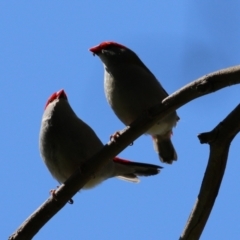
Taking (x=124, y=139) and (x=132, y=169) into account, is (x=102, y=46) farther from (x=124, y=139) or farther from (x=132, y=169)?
(x=124, y=139)

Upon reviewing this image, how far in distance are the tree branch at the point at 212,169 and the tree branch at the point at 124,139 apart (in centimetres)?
20

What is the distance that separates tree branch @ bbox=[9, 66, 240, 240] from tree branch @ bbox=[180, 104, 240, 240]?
200 mm

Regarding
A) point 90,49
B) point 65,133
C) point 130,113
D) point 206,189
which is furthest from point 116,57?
point 206,189

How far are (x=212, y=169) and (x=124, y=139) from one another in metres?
0.60

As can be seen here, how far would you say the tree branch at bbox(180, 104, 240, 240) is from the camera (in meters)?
2.83

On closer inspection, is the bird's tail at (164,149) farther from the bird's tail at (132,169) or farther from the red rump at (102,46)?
the red rump at (102,46)

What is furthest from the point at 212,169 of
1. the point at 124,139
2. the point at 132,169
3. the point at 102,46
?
the point at 102,46

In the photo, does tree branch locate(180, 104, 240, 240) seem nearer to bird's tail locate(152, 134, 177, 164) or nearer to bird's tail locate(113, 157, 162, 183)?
bird's tail locate(113, 157, 162, 183)

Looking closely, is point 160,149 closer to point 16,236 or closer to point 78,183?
point 78,183

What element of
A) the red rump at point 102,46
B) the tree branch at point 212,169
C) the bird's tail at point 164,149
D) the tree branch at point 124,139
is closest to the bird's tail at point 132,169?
the bird's tail at point 164,149

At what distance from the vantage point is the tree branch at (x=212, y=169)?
9.28 feet

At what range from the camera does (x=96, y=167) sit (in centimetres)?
317

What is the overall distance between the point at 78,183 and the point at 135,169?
5.13 feet

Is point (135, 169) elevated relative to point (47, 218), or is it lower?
elevated
